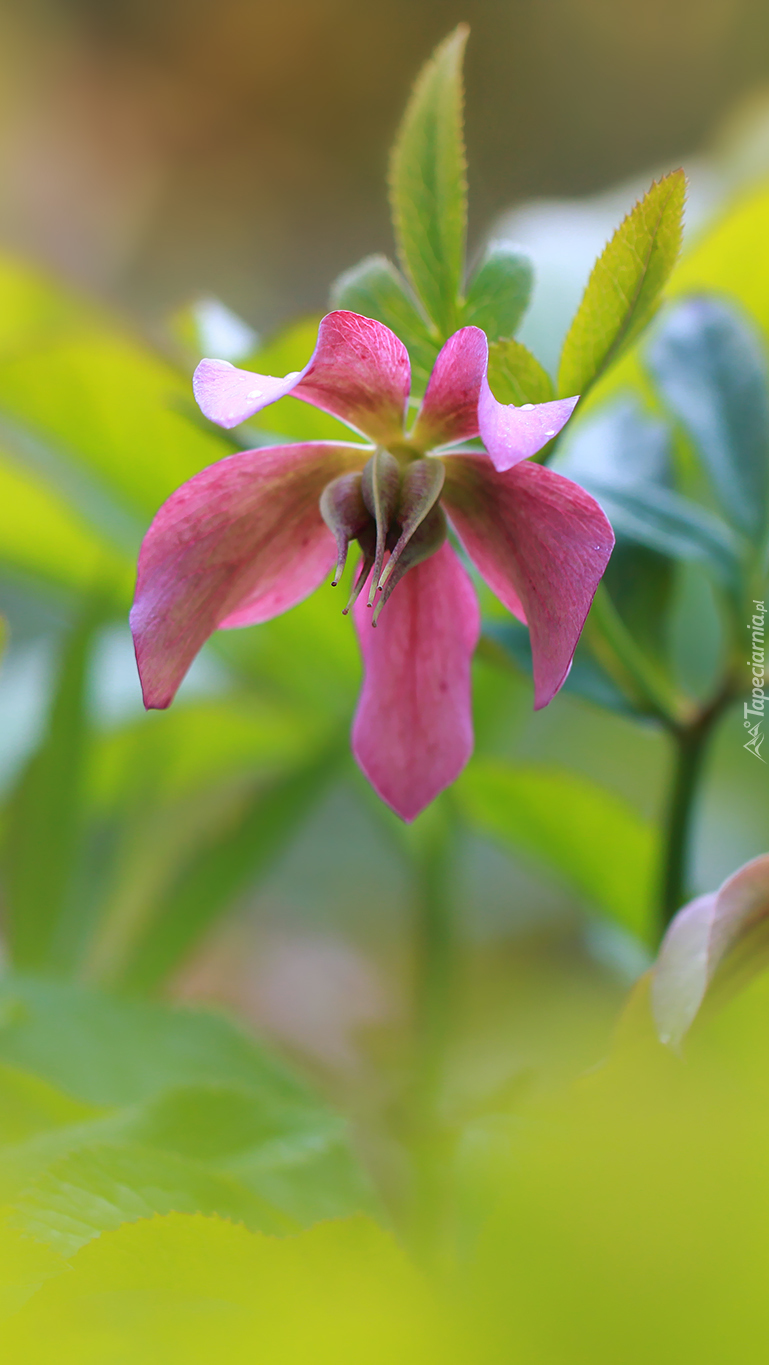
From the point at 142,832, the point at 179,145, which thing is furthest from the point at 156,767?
the point at 179,145

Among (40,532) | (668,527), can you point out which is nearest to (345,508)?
(668,527)

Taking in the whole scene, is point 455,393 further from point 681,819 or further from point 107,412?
point 107,412

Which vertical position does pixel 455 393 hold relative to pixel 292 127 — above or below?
above

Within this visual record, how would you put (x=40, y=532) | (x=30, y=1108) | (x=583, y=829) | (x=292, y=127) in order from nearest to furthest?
(x=30, y=1108)
(x=583, y=829)
(x=40, y=532)
(x=292, y=127)

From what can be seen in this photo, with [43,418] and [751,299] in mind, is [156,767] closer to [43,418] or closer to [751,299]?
[43,418]

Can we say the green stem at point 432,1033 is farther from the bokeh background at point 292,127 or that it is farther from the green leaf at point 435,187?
the bokeh background at point 292,127

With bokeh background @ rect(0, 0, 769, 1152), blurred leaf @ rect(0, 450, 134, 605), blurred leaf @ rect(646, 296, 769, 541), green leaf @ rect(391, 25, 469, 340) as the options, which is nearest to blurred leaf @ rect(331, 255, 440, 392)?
green leaf @ rect(391, 25, 469, 340)

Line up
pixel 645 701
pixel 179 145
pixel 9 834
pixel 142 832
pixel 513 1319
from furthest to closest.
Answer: pixel 179 145 → pixel 142 832 → pixel 9 834 → pixel 645 701 → pixel 513 1319
